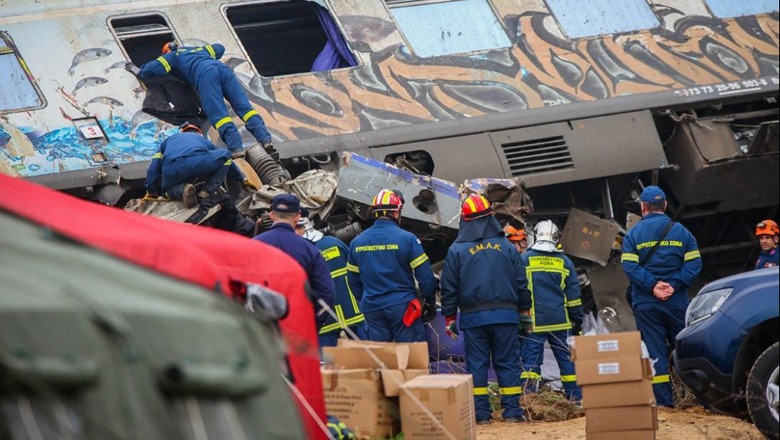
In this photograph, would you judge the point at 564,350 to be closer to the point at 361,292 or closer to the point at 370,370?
the point at 361,292

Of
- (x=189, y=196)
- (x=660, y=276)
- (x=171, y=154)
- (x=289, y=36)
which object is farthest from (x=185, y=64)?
(x=660, y=276)

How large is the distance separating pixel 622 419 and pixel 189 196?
15.3 feet

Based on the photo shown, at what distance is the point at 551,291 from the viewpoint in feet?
34.7

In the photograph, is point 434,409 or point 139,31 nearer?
point 434,409

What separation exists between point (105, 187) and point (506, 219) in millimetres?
3701

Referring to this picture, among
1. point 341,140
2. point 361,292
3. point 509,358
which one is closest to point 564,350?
point 509,358

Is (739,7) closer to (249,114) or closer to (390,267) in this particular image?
(249,114)

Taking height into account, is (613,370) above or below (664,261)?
below

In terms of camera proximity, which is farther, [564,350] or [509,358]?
[564,350]

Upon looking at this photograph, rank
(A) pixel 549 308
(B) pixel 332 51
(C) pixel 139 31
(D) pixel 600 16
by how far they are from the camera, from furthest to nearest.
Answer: (D) pixel 600 16 < (B) pixel 332 51 < (C) pixel 139 31 < (A) pixel 549 308

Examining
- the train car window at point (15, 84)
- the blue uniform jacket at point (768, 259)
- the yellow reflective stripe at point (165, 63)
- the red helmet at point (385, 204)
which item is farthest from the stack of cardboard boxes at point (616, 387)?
the train car window at point (15, 84)

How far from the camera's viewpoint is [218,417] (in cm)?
408

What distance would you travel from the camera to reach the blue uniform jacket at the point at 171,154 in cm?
1082

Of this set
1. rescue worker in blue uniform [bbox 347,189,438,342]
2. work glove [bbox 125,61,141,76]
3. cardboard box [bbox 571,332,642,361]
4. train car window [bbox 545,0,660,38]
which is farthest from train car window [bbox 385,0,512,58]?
cardboard box [bbox 571,332,642,361]
